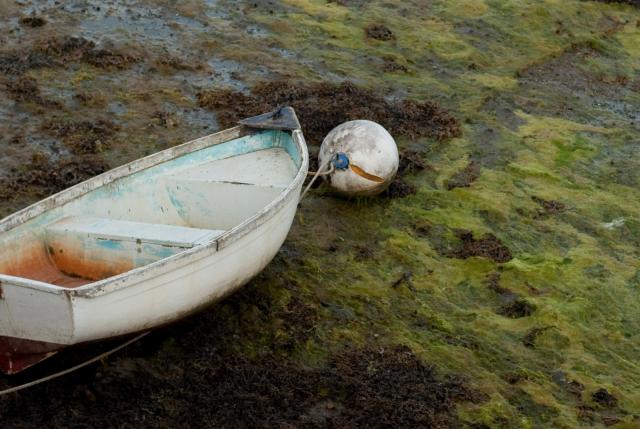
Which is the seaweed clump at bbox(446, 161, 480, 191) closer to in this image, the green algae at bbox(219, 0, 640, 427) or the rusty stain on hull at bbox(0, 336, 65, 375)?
the green algae at bbox(219, 0, 640, 427)

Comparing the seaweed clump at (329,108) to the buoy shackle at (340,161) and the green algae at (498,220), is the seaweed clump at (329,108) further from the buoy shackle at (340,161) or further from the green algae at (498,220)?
the buoy shackle at (340,161)

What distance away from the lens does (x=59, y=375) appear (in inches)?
214

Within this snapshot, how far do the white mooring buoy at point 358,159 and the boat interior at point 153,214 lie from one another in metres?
0.58

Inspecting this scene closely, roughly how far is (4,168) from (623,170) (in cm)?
631

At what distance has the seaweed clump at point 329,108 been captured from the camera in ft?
31.0

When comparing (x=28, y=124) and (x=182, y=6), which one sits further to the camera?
(x=182, y=6)

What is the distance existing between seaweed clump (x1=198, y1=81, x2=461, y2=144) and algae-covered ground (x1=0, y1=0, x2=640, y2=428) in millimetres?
33

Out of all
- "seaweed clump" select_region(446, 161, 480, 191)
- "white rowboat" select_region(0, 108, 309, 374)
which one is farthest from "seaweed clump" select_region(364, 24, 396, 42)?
"white rowboat" select_region(0, 108, 309, 374)

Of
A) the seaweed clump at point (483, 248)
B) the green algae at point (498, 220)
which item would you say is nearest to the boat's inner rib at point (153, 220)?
the green algae at point (498, 220)

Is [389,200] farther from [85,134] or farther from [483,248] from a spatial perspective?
[85,134]

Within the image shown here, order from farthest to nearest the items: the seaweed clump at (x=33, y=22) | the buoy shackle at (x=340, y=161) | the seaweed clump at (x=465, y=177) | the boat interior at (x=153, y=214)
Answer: the seaweed clump at (x=33, y=22) < the seaweed clump at (x=465, y=177) < the buoy shackle at (x=340, y=161) < the boat interior at (x=153, y=214)

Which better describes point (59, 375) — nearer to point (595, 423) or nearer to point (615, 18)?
point (595, 423)

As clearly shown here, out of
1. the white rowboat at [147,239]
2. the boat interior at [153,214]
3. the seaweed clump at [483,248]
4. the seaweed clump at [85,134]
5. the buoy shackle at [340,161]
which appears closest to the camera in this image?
the white rowboat at [147,239]

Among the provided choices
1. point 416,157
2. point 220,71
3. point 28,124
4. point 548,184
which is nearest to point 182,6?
point 220,71
